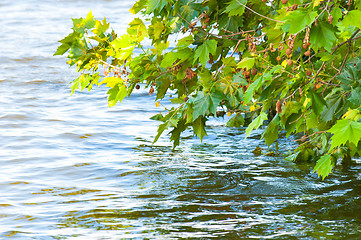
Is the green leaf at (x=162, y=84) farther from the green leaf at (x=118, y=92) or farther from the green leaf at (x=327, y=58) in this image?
the green leaf at (x=327, y=58)

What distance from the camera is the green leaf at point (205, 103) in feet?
11.6

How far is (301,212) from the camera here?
4152 mm

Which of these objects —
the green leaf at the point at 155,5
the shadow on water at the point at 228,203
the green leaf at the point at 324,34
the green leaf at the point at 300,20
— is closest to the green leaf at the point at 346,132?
the green leaf at the point at 324,34

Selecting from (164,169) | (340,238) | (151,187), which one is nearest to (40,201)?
(151,187)

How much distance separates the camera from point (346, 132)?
2.93 meters

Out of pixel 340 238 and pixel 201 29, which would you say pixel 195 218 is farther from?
pixel 201 29

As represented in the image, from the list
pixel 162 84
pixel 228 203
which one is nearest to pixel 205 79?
pixel 162 84

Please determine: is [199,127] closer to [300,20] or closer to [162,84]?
[162,84]

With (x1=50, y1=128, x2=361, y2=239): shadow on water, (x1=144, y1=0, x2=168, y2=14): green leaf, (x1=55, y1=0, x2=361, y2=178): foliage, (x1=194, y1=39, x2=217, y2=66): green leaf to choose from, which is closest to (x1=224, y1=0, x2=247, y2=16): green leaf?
(x1=55, y1=0, x2=361, y2=178): foliage

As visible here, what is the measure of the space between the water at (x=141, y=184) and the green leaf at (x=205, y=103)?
2.96 ft

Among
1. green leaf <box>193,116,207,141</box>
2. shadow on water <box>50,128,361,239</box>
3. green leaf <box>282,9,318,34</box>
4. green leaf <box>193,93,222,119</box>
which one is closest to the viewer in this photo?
green leaf <box>282,9,318,34</box>

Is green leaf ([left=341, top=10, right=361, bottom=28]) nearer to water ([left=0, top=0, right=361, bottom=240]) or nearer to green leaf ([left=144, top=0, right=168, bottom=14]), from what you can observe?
green leaf ([left=144, top=0, right=168, bottom=14])

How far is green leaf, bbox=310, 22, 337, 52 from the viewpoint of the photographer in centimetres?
254

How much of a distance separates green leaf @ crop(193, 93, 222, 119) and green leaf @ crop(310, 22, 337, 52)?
1.07 m
